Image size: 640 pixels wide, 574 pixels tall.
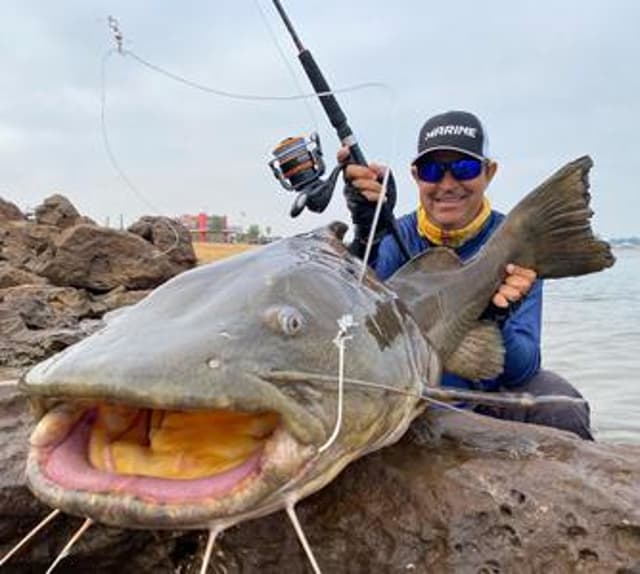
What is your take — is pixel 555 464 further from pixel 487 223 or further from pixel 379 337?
pixel 487 223

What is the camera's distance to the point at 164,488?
4.79 ft

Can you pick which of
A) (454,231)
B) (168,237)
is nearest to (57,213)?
(168,237)

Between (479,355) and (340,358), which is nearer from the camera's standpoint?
(340,358)

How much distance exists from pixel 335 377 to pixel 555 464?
0.87 meters

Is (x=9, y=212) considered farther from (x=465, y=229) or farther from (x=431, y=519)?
(x=431, y=519)

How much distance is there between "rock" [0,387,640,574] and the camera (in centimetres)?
206

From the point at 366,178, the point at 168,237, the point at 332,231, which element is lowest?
the point at 168,237

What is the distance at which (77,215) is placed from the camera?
1420cm

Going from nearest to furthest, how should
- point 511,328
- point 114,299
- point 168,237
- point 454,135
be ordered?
point 511,328
point 454,135
point 114,299
point 168,237

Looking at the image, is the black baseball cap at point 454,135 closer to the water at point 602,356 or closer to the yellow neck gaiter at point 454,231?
the yellow neck gaiter at point 454,231

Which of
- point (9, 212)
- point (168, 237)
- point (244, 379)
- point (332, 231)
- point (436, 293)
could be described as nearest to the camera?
point (244, 379)

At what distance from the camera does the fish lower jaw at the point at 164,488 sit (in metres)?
1.44

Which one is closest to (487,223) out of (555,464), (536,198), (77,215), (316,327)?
(536,198)

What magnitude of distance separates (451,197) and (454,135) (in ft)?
1.01
